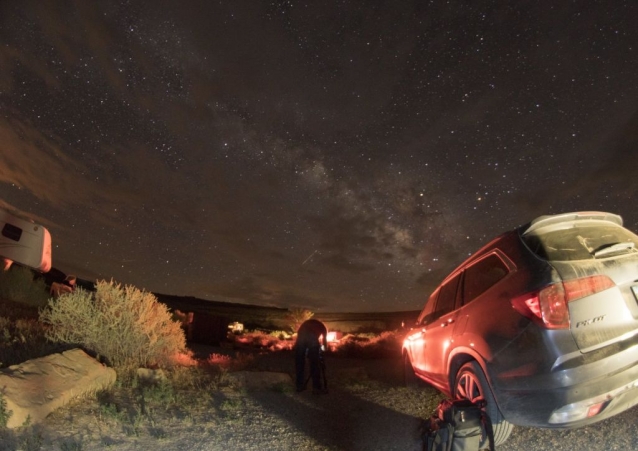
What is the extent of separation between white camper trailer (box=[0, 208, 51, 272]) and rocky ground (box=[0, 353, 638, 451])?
11230 millimetres

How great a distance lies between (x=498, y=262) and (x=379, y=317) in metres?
35.6

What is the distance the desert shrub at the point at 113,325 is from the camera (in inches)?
297

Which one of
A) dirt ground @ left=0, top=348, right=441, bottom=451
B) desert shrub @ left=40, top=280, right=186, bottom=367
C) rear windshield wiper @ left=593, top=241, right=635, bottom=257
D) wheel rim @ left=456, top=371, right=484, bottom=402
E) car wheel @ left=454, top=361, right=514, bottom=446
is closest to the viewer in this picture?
rear windshield wiper @ left=593, top=241, right=635, bottom=257

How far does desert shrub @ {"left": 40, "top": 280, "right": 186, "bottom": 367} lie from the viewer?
7.54 m

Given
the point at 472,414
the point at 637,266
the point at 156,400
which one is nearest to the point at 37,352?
the point at 156,400

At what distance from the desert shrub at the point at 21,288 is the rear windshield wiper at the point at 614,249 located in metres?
18.3

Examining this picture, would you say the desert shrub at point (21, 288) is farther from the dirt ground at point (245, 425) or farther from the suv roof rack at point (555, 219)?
the suv roof rack at point (555, 219)

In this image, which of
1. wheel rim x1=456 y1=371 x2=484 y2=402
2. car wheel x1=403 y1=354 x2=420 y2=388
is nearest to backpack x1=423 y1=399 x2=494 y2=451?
wheel rim x1=456 y1=371 x2=484 y2=402

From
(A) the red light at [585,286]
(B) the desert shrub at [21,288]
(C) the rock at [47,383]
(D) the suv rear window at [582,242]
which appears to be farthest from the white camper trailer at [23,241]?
(A) the red light at [585,286]

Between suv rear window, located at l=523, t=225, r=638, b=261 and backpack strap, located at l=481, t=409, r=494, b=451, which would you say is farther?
suv rear window, located at l=523, t=225, r=638, b=261

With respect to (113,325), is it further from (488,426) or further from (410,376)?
(488,426)

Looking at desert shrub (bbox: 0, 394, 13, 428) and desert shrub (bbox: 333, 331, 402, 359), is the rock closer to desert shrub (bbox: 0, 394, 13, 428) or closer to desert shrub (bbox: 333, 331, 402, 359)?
desert shrub (bbox: 0, 394, 13, 428)

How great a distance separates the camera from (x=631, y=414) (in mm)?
4535

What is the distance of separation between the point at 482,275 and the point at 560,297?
1130 mm
